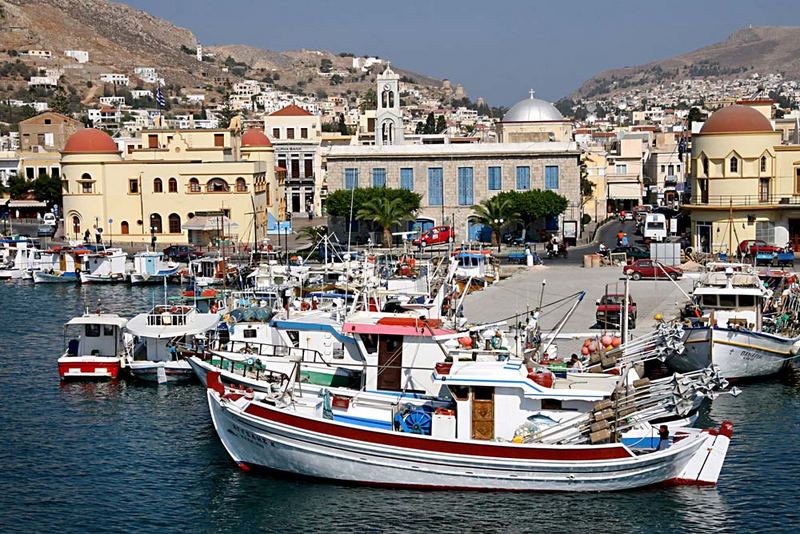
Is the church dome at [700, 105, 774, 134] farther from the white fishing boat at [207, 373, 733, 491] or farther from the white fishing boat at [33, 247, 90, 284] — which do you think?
the white fishing boat at [207, 373, 733, 491]

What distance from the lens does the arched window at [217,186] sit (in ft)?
215

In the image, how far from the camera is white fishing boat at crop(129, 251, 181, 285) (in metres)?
52.5

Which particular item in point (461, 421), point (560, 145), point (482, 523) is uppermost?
point (560, 145)

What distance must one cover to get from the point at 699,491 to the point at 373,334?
702cm

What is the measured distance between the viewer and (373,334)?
82.7 feet

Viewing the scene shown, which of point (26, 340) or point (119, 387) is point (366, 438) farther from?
point (26, 340)

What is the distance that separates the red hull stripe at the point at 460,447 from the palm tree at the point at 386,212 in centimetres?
3515

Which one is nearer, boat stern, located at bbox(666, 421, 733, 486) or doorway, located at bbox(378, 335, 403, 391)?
boat stern, located at bbox(666, 421, 733, 486)

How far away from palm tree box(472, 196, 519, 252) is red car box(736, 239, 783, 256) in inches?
469

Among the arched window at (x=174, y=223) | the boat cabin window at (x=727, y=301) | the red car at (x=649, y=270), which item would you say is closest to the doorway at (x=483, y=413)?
the boat cabin window at (x=727, y=301)

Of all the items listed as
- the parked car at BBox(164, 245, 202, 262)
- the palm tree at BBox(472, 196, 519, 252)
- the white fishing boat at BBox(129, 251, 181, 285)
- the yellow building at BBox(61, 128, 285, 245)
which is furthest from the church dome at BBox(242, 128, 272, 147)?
the white fishing boat at BBox(129, 251, 181, 285)

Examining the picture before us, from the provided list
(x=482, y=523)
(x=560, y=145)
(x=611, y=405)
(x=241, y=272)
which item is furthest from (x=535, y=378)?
(x=560, y=145)

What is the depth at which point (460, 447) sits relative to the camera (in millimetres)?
22297

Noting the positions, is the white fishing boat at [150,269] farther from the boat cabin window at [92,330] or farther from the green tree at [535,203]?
the boat cabin window at [92,330]
